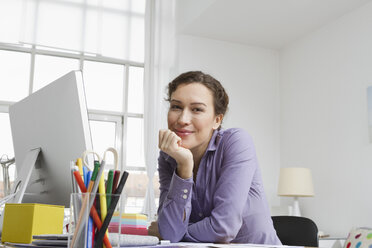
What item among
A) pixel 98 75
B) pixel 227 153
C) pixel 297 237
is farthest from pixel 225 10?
pixel 227 153

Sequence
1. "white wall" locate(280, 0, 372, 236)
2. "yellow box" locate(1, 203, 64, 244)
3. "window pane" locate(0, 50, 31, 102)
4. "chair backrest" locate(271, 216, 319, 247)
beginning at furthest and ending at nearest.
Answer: "window pane" locate(0, 50, 31, 102) < "white wall" locate(280, 0, 372, 236) < "chair backrest" locate(271, 216, 319, 247) < "yellow box" locate(1, 203, 64, 244)

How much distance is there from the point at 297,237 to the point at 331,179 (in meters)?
2.71

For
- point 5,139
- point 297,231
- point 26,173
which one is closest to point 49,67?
point 5,139

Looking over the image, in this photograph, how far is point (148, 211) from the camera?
4.90 metres

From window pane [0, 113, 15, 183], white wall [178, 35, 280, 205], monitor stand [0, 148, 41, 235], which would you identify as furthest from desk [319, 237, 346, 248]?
monitor stand [0, 148, 41, 235]

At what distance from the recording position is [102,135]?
5.20 m

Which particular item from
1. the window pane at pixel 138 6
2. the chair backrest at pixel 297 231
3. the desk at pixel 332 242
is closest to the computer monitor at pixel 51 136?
the chair backrest at pixel 297 231

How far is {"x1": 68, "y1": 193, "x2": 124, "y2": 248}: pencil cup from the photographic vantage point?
27.5 inches

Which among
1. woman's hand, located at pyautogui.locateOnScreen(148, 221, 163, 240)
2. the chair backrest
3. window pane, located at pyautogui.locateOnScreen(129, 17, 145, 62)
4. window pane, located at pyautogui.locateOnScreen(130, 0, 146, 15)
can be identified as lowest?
the chair backrest

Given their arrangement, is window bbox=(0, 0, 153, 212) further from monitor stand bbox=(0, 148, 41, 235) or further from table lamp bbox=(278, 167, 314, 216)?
monitor stand bbox=(0, 148, 41, 235)

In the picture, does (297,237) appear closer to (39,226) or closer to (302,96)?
(39,226)

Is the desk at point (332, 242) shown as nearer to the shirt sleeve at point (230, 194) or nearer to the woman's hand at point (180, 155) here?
the shirt sleeve at point (230, 194)

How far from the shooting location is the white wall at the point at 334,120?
4277mm

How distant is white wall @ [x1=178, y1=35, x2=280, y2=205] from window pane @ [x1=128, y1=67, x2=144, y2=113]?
0.58m
